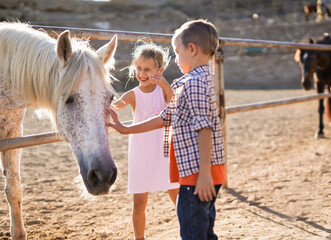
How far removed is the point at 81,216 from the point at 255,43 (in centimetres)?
225

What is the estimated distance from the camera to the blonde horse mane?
1.46 m

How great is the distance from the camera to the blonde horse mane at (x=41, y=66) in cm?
146

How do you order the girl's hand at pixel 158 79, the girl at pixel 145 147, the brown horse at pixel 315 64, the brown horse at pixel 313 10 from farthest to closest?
the brown horse at pixel 313 10 < the brown horse at pixel 315 64 < the girl at pixel 145 147 < the girl's hand at pixel 158 79

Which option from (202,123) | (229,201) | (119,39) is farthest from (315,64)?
(202,123)

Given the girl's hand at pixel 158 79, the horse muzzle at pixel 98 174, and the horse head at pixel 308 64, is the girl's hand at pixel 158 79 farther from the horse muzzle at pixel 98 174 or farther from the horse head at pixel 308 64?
the horse head at pixel 308 64

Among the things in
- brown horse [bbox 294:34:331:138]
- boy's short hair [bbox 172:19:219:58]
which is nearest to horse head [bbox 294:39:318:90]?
brown horse [bbox 294:34:331:138]

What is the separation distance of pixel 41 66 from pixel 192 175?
834 mm

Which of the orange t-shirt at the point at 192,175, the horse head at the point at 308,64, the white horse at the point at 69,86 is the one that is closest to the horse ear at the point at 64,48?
the white horse at the point at 69,86

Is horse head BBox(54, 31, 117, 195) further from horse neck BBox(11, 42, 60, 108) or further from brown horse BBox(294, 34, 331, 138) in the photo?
brown horse BBox(294, 34, 331, 138)

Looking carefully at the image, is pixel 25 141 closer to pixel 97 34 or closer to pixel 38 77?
pixel 38 77

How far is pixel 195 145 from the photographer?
1.41m

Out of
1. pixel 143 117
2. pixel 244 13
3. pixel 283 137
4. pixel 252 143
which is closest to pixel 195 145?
pixel 143 117

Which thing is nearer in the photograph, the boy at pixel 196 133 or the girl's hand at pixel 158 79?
the boy at pixel 196 133

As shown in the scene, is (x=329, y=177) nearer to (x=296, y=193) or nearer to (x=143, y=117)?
(x=296, y=193)
